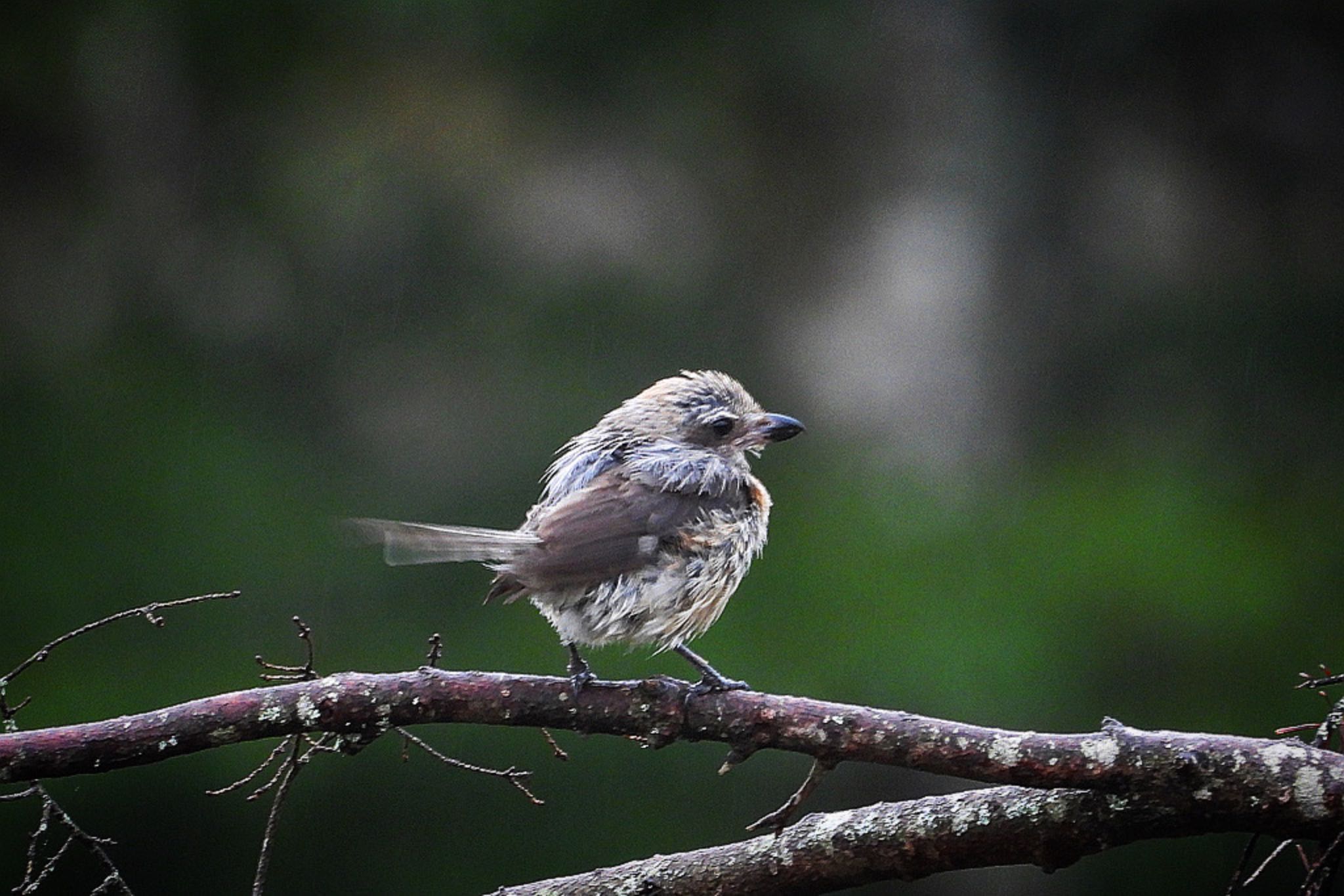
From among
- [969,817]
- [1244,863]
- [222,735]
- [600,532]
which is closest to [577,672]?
[600,532]

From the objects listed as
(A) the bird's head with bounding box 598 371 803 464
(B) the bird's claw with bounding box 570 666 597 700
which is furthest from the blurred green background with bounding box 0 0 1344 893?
(B) the bird's claw with bounding box 570 666 597 700

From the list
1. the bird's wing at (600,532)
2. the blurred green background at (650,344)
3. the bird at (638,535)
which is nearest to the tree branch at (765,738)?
the bird at (638,535)

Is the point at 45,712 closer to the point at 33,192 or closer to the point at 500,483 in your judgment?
the point at 500,483

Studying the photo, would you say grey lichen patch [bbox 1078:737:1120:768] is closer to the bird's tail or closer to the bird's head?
the bird's tail

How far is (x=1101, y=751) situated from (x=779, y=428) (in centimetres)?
155

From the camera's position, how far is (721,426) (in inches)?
134

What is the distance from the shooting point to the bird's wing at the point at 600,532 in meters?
2.71

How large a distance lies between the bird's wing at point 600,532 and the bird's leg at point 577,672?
0.47 ft

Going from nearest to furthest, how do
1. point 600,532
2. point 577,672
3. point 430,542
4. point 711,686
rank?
point 711,686, point 430,542, point 577,672, point 600,532

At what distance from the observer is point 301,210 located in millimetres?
5629

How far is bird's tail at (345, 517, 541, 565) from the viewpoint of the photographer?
236 cm

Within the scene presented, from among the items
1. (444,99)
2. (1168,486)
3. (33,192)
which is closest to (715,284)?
(444,99)

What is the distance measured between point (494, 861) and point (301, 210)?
2896mm

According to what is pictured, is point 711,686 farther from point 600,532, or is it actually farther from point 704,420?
point 704,420
